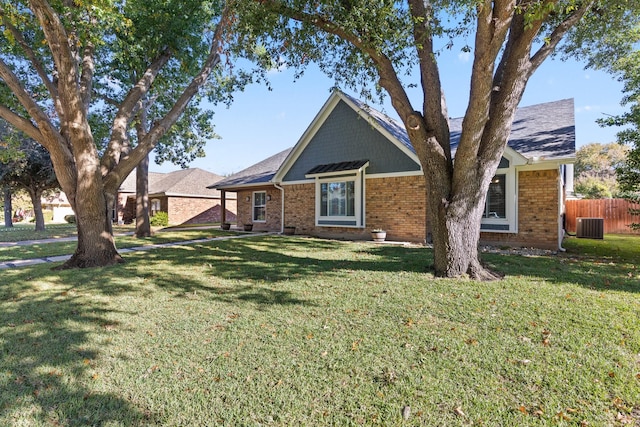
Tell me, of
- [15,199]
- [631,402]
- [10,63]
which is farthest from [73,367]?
[15,199]

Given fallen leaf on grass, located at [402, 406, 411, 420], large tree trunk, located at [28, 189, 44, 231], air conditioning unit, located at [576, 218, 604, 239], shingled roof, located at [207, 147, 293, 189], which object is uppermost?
shingled roof, located at [207, 147, 293, 189]

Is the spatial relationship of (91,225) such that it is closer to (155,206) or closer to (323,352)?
(323,352)

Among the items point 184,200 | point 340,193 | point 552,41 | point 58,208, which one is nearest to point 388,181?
point 340,193

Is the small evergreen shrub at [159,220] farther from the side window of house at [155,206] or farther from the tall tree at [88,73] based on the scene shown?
the tall tree at [88,73]

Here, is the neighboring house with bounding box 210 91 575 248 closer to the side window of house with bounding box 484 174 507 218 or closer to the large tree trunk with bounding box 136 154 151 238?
the side window of house with bounding box 484 174 507 218

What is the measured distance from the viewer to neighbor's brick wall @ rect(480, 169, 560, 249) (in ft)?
33.0

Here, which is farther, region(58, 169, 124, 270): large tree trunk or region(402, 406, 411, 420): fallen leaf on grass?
region(58, 169, 124, 270): large tree trunk

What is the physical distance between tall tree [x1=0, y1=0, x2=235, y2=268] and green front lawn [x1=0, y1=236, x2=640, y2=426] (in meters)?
2.29

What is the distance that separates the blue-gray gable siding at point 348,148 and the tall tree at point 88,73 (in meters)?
6.16

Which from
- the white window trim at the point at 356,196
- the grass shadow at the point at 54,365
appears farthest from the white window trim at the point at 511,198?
the grass shadow at the point at 54,365

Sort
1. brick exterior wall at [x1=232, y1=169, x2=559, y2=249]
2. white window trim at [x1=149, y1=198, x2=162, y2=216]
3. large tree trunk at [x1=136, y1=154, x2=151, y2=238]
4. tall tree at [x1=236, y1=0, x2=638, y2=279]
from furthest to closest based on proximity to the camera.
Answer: white window trim at [x1=149, y1=198, x2=162, y2=216] → large tree trunk at [x1=136, y1=154, x2=151, y2=238] → brick exterior wall at [x1=232, y1=169, x2=559, y2=249] → tall tree at [x1=236, y1=0, x2=638, y2=279]

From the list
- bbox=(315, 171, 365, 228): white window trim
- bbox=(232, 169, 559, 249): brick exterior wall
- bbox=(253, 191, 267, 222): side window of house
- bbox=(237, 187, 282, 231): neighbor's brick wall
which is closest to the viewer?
bbox=(232, 169, 559, 249): brick exterior wall

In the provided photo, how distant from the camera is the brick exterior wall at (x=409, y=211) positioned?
33.4ft

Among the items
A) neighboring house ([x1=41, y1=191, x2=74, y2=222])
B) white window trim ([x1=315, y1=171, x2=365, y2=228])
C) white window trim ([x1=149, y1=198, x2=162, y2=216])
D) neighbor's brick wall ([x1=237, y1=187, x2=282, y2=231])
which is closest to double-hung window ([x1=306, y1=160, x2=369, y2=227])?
white window trim ([x1=315, y1=171, x2=365, y2=228])
